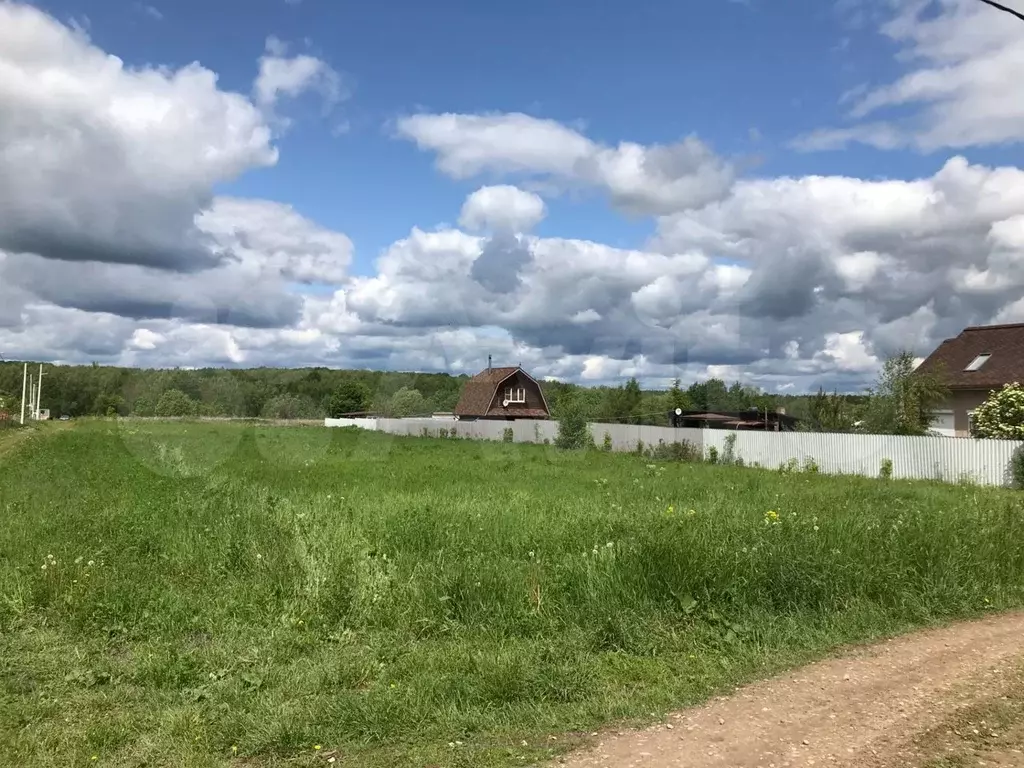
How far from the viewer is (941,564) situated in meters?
7.18

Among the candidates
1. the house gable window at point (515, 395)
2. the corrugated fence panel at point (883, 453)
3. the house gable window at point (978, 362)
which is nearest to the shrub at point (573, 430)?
the corrugated fence panel at point (883, 453)

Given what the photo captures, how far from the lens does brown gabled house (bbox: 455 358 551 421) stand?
63.2 m

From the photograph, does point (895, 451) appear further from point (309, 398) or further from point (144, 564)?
point (309, 398)

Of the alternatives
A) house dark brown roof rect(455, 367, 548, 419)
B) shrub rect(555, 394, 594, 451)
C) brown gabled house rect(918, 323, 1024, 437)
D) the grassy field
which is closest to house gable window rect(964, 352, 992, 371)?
brown gabled house rect(918, 323, 1024, 437)

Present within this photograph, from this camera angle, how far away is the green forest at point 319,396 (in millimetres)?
40281

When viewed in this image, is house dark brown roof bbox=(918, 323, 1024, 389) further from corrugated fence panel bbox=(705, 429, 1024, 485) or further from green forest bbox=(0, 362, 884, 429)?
corrugated fence panel bbox=(705, 429, 1024, 485)

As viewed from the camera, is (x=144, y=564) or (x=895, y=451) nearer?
(x=144, y=564)

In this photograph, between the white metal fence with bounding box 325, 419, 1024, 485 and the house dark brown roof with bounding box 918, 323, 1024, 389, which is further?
the house dark brown roof with bounding box 918, 323, 1024, 389

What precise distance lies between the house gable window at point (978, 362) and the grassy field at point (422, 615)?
88.2ft

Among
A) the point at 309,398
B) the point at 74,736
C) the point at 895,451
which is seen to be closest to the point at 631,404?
the point at 309,398

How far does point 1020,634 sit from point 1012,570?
1869 millimetres

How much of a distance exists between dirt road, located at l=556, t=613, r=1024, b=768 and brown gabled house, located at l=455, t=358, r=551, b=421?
57.0 m

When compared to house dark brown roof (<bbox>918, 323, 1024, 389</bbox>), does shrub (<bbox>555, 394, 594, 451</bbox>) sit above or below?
below

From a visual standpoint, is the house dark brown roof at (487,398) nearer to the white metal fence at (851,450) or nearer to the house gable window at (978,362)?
the white metal fence at (851,450)
